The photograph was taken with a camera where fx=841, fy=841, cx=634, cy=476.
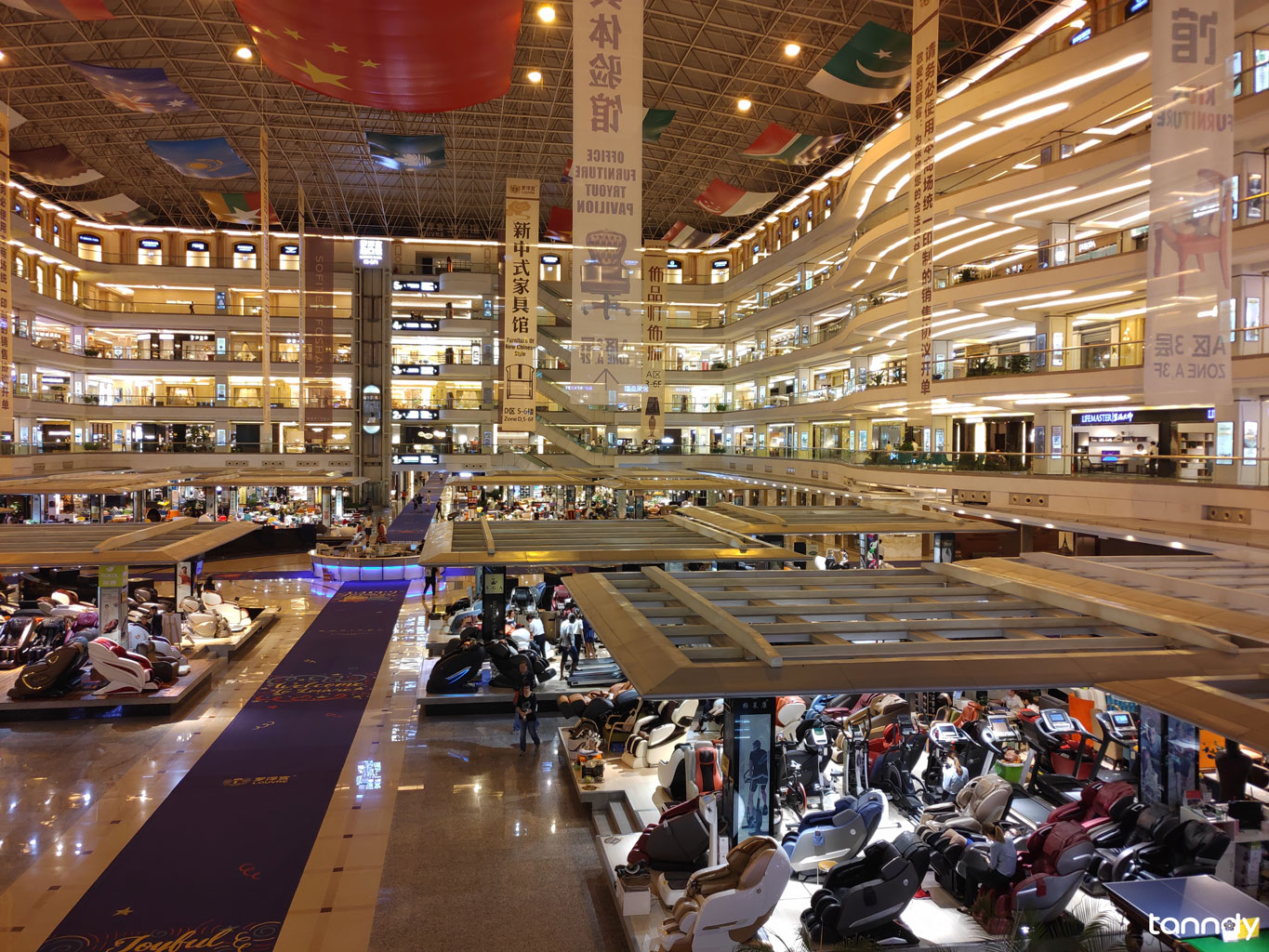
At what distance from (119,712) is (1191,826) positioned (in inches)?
556

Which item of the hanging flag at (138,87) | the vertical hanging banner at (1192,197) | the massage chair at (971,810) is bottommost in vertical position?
the massage chair at (971,810)

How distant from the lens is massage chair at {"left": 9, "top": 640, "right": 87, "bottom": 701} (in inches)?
512

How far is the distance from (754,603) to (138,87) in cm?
2974

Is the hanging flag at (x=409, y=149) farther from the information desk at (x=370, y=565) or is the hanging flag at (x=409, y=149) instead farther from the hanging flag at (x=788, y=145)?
the information desk at (x=370, y=565)

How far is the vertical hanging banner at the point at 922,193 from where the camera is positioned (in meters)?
18.2

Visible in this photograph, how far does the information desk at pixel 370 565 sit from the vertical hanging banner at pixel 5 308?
9.36 m

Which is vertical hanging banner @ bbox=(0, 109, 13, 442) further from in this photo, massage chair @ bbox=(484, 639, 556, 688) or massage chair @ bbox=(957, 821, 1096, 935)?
massage chair @ bbox=(957, 821, 1096, 935)

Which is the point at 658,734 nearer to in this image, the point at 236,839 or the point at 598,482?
the point at 236,839

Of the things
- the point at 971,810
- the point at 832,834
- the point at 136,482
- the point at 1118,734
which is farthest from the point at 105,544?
the point at 136,482

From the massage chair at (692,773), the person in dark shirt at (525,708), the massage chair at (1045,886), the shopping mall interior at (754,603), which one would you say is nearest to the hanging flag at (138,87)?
the shopping mall interior at (754,603)

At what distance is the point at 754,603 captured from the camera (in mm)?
9312

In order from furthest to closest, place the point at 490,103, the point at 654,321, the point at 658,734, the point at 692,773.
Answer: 1. the point at 654,321
2. the point at 490,103
3. the point at 658,734
4. the point at 692,773

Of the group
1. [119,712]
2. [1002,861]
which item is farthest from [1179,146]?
[119,712]

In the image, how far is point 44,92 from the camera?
35156mm
